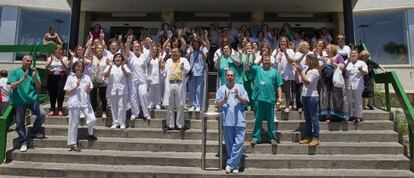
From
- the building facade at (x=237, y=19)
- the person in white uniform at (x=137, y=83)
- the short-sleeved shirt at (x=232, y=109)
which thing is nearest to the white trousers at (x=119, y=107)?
the person in white uniform at (x=137, y=83)

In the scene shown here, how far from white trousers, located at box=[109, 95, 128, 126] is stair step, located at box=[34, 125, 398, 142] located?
242mm

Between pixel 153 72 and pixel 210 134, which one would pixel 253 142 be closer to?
pixel 210 134

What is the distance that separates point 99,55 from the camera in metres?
8.63

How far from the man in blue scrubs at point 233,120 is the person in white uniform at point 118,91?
2.32 m

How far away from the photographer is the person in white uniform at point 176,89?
25.3 feet

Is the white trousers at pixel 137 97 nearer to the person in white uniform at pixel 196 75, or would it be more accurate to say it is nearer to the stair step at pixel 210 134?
the stair step at pixel 210 134

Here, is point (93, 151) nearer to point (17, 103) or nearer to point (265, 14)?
point (17, 103)

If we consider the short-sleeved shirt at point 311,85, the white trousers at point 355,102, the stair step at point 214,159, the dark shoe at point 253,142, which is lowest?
the stair step at point 214,159

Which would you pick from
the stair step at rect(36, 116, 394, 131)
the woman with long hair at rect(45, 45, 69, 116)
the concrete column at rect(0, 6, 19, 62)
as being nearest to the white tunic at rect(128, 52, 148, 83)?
the stair step at rect(36, 116, 394, 131)

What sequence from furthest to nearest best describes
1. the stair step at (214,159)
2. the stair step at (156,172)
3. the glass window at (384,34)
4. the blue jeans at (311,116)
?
the glass window at (384,34)
the blue jeans at (311,116)
the stair step at (214,159)
the stair step at (156,172)

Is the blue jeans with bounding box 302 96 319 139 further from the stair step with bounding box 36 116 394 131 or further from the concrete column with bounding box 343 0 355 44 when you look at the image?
the concrete column with bounding box 343 0 355 44

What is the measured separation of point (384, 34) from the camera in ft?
53.9

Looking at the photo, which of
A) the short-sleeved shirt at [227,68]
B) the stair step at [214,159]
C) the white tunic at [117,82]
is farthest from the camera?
the short-sleeved shirt at [227,68]

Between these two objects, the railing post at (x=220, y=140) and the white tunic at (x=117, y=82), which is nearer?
the railing post at (x=220, y=140)
